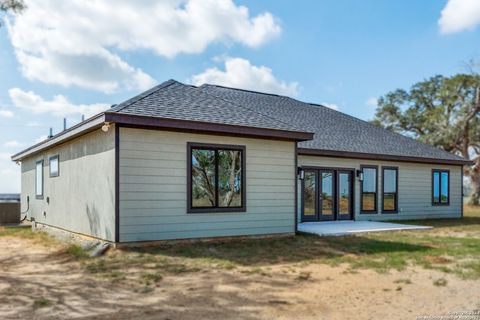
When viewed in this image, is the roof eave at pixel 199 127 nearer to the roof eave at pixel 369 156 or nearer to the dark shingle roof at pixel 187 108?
the dark shingle roof at pixel 187 108

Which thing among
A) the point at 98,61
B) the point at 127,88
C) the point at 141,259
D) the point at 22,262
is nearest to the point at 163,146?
the point at 141,259

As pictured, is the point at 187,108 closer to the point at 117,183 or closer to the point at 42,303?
the point at 117,183

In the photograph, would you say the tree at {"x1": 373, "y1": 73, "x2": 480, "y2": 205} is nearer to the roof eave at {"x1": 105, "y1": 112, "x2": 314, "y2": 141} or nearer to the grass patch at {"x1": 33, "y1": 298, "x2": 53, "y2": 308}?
the roof eave at {"x1": 105, "y1": 112, "x2": 314, "y2": 141}

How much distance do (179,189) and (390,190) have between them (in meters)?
9.42

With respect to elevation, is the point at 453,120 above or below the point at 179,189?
above

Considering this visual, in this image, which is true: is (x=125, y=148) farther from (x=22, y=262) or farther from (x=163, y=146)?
(x=22, y=262)

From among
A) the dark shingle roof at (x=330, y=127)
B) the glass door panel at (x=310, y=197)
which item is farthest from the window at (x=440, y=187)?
the glass door panel at (x=310, y=197)

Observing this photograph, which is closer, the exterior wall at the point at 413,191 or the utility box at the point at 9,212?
the exterior wall at the point at 413,191

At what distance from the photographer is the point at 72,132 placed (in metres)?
9.54

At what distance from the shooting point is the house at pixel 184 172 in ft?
26.6

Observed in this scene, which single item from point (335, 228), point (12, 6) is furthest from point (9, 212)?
point (335, 228)

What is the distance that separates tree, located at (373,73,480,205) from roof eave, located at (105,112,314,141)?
2166 centimetres

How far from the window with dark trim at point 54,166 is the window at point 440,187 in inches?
546

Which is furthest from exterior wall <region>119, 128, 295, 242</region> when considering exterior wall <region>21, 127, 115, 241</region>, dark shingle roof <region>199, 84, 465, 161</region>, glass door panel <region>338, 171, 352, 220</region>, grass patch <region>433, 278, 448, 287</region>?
grass patch <region>433, 278, 448, 287</region>
